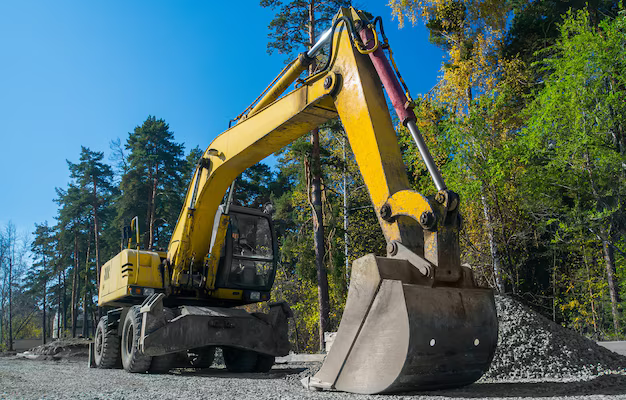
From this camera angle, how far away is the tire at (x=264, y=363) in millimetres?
8711

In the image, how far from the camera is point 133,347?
7477 millimetres

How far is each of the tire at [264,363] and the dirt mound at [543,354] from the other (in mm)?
4096

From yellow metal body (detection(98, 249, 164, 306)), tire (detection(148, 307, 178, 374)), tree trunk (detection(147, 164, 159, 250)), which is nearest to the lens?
tire (detection(148, 307, 178, 374))

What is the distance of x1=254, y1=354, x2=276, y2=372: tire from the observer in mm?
8711

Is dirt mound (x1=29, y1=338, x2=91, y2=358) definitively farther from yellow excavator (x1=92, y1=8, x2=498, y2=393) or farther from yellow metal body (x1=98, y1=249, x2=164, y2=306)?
yellow metal body (x1=98, y1=249, x2=164, y2=306)

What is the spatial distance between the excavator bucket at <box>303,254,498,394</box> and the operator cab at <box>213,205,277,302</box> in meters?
4.67

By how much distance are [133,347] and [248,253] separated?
→ 2559 millimetres

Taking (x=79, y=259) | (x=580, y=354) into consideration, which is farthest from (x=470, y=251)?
(x=79, y=259)

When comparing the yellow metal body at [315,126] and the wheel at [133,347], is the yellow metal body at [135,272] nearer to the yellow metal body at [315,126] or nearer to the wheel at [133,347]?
the yellow metal body at [315,126]

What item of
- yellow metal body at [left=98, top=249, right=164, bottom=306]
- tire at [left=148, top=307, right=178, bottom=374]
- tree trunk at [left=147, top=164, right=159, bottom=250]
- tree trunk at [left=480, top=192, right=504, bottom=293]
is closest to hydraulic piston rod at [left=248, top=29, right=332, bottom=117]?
yellow metal body at [left=98, top=249, right=164, bottom=306]

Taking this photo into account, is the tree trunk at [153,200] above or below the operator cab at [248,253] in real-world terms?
above

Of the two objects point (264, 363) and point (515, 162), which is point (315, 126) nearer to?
point (264, 363)

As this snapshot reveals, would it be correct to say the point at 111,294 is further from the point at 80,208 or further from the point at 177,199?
the point at 80,208

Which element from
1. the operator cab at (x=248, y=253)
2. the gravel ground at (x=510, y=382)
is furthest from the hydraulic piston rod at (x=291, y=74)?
the gravel ground at (x=510, y=382)
